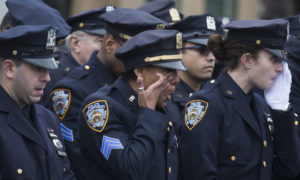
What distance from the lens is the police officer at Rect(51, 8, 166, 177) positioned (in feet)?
17.0

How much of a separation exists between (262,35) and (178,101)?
114 centimetres

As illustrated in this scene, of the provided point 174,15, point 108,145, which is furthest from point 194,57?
point 108,145

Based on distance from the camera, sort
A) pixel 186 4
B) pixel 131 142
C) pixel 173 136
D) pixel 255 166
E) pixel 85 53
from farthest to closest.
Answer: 1. pixel 186 4
2. pixel 85 53
3. pixel 255 166
4. pixel 173 136
5. pixel 131 142

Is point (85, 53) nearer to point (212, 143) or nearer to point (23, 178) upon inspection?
point (212, 143)

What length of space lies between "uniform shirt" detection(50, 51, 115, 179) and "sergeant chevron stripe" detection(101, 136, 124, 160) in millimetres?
1278

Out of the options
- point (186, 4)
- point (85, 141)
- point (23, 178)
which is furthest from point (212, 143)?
point (186, 4)

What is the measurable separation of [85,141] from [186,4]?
10.7 meters

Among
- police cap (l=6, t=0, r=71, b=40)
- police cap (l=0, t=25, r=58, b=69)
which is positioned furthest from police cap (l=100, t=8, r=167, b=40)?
police cap (l=0, t=25, r=58, b=69)

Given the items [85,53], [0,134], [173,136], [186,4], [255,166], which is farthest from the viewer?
[186,4]

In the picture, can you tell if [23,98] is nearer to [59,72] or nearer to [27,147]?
[27,147]

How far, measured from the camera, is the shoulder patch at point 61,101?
217 inches

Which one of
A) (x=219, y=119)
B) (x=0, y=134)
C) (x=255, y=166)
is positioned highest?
(x=0, y=134)

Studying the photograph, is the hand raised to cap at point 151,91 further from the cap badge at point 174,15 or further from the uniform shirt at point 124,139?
the cap badge at point 174,15

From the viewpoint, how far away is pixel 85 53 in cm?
670
